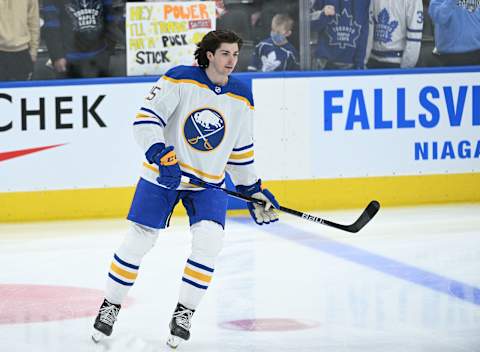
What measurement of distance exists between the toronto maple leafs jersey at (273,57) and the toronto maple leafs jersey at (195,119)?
3.17 m

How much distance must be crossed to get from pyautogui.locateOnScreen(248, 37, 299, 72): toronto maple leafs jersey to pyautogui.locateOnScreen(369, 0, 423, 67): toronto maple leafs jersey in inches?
21.9

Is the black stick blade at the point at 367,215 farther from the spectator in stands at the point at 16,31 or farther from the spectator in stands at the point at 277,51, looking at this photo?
the spectator in stands at the point at 16,31

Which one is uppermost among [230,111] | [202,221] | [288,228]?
[230,111]

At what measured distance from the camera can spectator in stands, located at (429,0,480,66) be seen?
7.22 meters

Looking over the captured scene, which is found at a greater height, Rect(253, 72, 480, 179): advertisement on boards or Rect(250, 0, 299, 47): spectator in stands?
Rect(250, 0, 299, 47): spectator in stands

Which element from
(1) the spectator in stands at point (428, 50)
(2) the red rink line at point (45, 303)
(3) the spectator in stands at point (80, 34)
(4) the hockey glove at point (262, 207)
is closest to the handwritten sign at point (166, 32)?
(3) the spectator in stands at point (80, 34)

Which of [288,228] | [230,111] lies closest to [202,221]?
[230,111]

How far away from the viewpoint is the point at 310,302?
4.39 m

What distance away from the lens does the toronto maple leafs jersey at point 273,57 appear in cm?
695

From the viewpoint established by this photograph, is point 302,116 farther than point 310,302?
Yes

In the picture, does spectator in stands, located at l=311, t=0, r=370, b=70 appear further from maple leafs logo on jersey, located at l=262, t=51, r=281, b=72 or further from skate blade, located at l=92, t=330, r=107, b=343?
skate blade, located at l=92, t=330, r=107, b=343

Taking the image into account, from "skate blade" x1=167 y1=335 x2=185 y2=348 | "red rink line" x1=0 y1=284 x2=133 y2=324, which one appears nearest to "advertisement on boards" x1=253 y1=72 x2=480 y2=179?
"red rink line" x1=0 y1=284 x2=133 y2=324

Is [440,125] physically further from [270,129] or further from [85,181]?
[85,181]

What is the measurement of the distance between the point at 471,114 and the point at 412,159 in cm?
53
